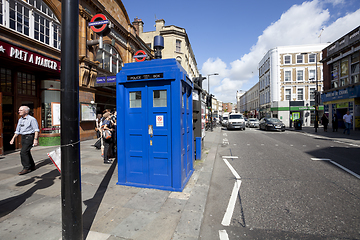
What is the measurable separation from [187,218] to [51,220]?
6.63 ft

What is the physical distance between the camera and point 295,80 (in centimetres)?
3484

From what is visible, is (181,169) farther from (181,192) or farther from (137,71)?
(137,71)

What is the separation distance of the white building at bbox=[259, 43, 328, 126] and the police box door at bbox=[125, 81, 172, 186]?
36140 millimetres

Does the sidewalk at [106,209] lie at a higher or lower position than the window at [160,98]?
lower

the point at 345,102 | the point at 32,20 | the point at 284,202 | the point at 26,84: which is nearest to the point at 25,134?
the point at 26,84

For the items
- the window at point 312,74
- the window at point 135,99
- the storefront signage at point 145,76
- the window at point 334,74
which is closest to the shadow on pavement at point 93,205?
the window at point 135,99

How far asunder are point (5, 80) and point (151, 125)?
847 cm

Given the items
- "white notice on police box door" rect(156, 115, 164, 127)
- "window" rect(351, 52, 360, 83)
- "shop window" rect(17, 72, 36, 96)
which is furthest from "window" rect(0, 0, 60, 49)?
"window" rect(351, 52, 360, 83)

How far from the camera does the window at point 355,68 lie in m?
19.1

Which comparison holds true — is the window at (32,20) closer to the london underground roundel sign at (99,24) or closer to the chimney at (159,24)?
the london underground roundel sign at (99,24)

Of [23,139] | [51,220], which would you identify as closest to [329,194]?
[51,220]

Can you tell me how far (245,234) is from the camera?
8.48ft

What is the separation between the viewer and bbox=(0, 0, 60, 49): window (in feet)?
25.9

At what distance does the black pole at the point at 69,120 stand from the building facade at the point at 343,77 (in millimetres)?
24795
